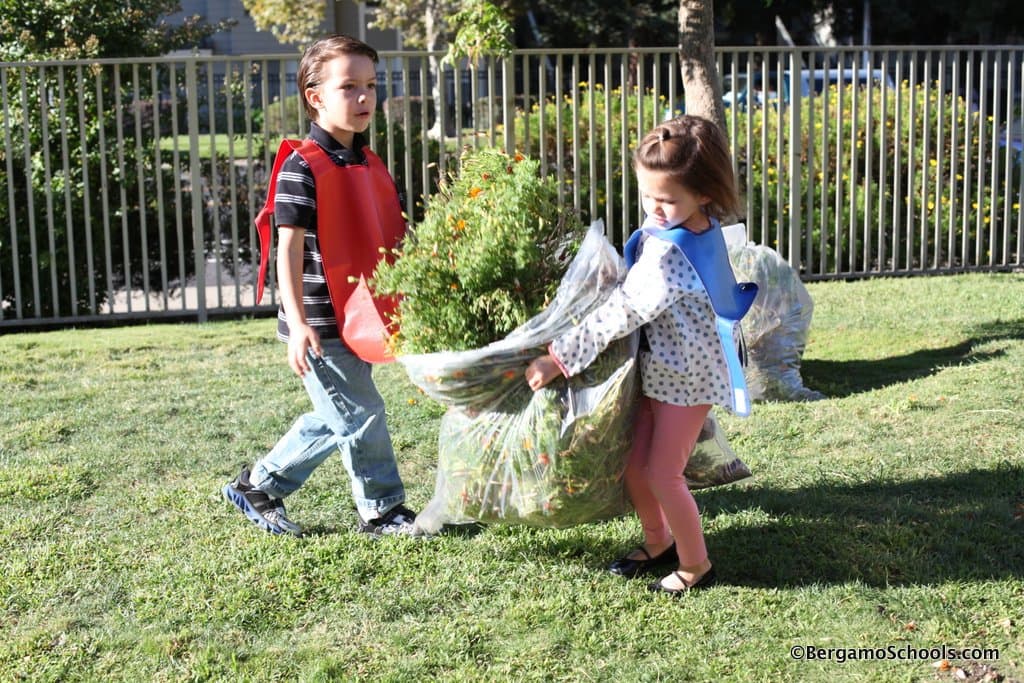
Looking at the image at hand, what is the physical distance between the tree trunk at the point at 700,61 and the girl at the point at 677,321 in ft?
11.1

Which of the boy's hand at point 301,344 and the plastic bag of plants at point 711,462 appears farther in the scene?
the plastic bag of plants at point 711,462

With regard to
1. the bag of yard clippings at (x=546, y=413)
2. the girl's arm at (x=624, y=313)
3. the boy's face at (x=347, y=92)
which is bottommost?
the bag of yard clippings at (x=546, y=413)

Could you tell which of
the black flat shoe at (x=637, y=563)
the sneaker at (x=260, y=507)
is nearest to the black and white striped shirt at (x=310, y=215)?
the sneaker at (x=260, y=507)

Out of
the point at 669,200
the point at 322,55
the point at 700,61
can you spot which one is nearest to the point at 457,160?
the point at 700,61

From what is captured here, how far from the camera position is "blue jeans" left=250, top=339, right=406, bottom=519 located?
4.29m

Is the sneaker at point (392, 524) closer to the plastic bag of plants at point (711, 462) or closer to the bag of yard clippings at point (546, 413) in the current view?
the bag of yard clippings at point (546, 413)

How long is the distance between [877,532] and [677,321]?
1.15 m

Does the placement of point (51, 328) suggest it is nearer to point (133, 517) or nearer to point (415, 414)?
point (415, 414)

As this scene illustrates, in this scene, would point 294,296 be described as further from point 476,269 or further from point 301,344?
point 476,269

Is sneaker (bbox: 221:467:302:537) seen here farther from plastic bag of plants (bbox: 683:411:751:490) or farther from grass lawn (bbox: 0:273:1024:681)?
plastic bag of plants (bbox: 683:411:751:490)

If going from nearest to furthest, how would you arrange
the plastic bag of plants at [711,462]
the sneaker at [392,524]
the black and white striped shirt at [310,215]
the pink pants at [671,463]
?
the pink pants at [671,463] → the black and white striped shirt at [310,215] → the plastic bag of plants at [711,462] → the sneaker at [392,524]

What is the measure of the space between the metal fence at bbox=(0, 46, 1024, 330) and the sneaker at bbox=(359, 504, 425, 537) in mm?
4651

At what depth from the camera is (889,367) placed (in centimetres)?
704

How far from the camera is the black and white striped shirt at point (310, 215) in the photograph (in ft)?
13.5
